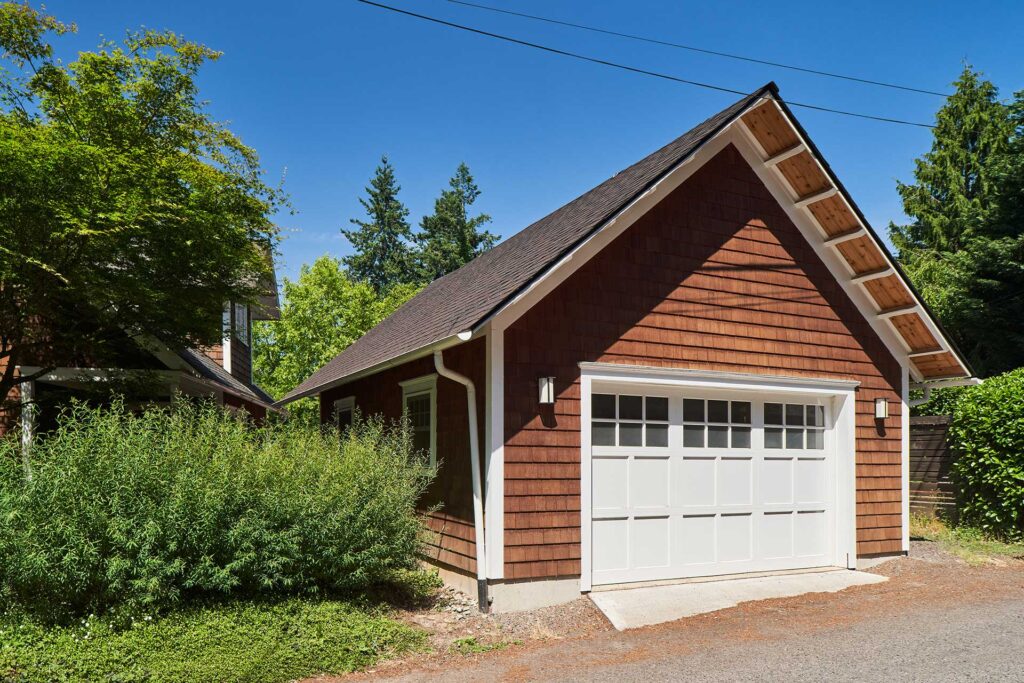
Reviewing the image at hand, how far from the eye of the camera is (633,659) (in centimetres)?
610

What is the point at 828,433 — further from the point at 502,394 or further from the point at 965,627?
the point at 502,394

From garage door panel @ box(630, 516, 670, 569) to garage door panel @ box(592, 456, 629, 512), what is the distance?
1.08ft

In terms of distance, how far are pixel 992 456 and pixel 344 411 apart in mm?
10406

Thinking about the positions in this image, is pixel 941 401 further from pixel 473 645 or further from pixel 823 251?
pixel 473 645

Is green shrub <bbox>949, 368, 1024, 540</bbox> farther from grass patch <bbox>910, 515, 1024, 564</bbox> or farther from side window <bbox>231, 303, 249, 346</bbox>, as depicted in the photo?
side window <bbox>231, 303, 249, 346</bbox>

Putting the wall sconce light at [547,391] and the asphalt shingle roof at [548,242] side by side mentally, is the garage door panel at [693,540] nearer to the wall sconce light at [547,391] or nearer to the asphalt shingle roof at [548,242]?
the wall sconce light at [547,391]

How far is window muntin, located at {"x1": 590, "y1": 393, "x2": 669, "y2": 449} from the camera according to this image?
8406mm

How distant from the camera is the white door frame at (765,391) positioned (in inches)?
315

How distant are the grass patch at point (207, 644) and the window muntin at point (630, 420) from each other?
2.99 metres

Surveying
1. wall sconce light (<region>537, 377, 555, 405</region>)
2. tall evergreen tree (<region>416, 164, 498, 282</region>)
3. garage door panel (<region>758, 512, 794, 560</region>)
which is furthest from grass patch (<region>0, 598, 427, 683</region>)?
tall evergreen tree (<region>416, 164, 498, 282</region>)

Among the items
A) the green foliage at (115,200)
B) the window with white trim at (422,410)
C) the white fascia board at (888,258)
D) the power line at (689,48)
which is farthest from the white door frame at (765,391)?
the power line at (689,48)

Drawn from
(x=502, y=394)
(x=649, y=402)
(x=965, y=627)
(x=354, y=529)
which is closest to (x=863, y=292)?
(x=649, y=402)

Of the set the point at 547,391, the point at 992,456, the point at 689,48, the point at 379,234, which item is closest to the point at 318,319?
the point at 379,234

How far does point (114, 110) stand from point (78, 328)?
115 inches
